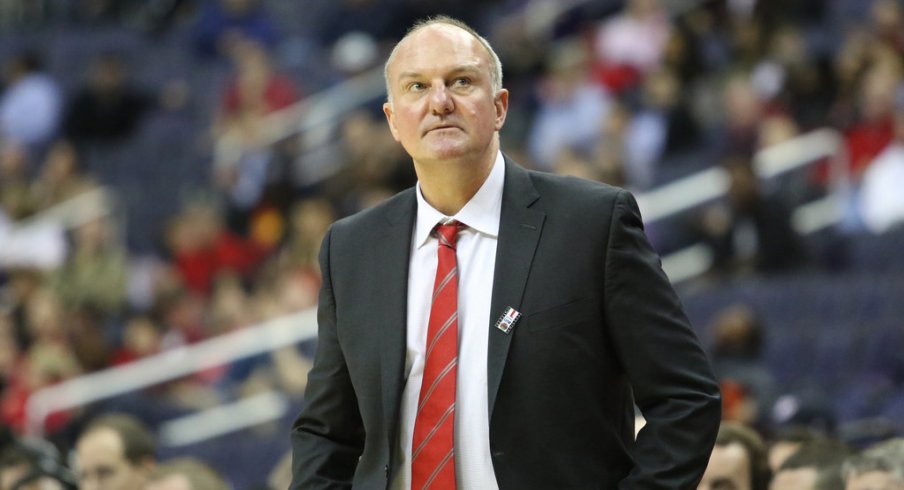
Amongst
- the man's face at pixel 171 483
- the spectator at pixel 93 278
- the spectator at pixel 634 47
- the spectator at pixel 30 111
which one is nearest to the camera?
the man's face at pixel 171 483

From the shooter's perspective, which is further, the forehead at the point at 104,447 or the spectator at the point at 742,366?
the spectator at the point at 742,366

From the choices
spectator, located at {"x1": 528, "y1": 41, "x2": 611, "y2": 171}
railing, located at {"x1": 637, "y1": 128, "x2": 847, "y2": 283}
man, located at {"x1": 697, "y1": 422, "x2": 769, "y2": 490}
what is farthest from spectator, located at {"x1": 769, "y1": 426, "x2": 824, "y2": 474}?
spectator, located at {"x1": 528, "y1": 41, "x2": 611, "y2": 171}

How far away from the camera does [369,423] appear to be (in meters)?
3.25

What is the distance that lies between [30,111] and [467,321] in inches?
421

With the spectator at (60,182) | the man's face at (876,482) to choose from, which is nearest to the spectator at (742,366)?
the man's face at (876,482)

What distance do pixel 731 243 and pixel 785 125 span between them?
1.22 metres

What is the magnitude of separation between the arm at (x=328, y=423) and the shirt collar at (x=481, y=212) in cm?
26

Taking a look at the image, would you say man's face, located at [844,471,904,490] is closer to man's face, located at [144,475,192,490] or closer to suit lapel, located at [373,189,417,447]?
suit lapel, located at [373,189,417,447]

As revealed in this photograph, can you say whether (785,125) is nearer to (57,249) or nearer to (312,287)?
(312,287)

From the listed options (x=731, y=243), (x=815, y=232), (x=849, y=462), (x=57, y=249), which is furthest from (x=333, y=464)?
(x=57, y=249)

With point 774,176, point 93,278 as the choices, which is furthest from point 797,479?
point 93,278

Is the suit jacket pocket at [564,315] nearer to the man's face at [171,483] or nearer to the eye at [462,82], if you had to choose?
the eye at [462,82]

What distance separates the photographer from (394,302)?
328 cm

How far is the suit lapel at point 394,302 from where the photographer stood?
10.5ft
